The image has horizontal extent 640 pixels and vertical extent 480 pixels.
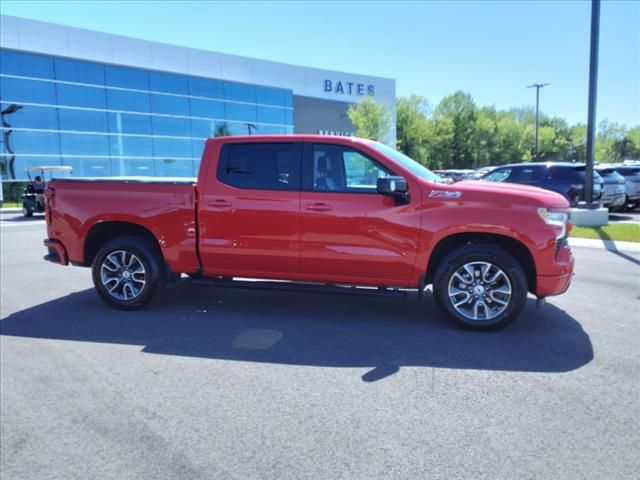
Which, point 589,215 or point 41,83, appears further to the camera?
point 41,83

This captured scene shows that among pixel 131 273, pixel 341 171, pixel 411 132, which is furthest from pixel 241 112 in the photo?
pixel 341 171

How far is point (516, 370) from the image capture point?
409 centimetres

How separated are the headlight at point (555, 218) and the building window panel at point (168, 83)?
3392 cm

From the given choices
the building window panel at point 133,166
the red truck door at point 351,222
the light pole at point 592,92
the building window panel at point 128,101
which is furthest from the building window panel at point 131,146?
the red truck door at point 351,222

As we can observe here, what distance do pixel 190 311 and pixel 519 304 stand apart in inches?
147

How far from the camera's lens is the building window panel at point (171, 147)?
115 ft

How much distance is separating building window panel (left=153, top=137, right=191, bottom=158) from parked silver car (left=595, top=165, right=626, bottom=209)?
27997mm

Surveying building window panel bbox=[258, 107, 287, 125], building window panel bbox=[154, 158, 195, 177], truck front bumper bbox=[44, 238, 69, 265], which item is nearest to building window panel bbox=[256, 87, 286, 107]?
building window panel bbox=[258, 107, 287, 125]

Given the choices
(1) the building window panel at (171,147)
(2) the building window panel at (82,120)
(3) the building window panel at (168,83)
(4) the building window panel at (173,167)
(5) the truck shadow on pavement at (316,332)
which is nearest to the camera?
(5) the truck shadow on pavement at (316,332)

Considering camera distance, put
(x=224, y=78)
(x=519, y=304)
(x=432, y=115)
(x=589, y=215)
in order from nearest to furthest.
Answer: (x=519, y=304)
(x=589, y=215)
(x=224, y=78)
(x=432, y=115)

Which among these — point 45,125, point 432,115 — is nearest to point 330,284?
point 45,125

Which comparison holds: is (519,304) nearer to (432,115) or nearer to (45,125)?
(45,125)

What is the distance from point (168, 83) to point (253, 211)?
32.9 metres

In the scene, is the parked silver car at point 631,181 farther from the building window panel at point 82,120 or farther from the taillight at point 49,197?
the building window panel at point 82,120
